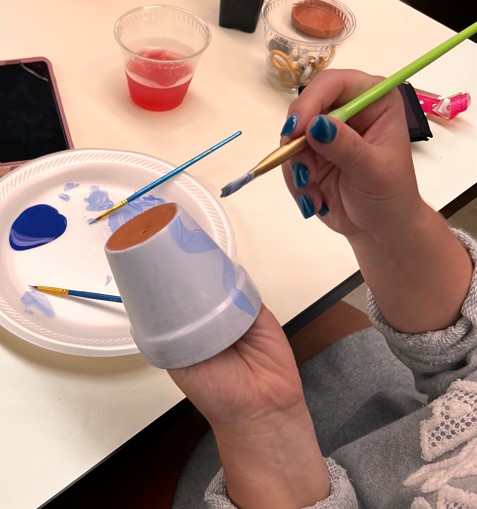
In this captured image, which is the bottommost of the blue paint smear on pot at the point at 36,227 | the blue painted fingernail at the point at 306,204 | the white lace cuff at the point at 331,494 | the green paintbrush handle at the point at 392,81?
the white lace cuff at the point at 331,494

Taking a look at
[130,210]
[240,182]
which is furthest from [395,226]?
[130,210]

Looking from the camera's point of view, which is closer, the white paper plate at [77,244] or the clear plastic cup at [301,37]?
the white paper plate at [77,244]

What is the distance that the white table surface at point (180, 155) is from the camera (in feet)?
1.59

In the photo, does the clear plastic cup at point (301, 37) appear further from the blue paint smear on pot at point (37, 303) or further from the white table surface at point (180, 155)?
the blue paint smear on pot at point (37, 303)

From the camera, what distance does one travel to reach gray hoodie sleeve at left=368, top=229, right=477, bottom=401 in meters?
0.56

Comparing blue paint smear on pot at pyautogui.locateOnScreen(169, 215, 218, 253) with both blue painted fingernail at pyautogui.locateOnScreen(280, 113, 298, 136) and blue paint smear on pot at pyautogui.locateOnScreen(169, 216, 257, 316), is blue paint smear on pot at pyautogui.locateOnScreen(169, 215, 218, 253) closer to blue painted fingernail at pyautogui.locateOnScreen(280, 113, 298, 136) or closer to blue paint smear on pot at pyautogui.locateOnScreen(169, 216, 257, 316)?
blue paint smear on pot at pyautogui.locateOnScreen(169, 216, 257, 316)

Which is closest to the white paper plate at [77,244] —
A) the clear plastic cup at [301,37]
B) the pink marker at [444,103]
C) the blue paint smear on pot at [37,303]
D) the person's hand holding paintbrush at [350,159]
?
the blue paint smear on pot at [37,303]

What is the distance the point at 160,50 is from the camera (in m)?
0.77

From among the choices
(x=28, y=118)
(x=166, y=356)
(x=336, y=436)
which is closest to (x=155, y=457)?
(x=336, y=436)

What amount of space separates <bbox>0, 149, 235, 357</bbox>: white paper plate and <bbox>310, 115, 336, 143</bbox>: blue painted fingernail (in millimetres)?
200

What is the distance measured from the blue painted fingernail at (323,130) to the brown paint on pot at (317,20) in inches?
18.4

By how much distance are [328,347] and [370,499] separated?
22 cm

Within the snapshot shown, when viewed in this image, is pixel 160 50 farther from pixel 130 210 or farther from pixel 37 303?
pixel 37 303

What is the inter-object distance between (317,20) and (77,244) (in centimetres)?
50
